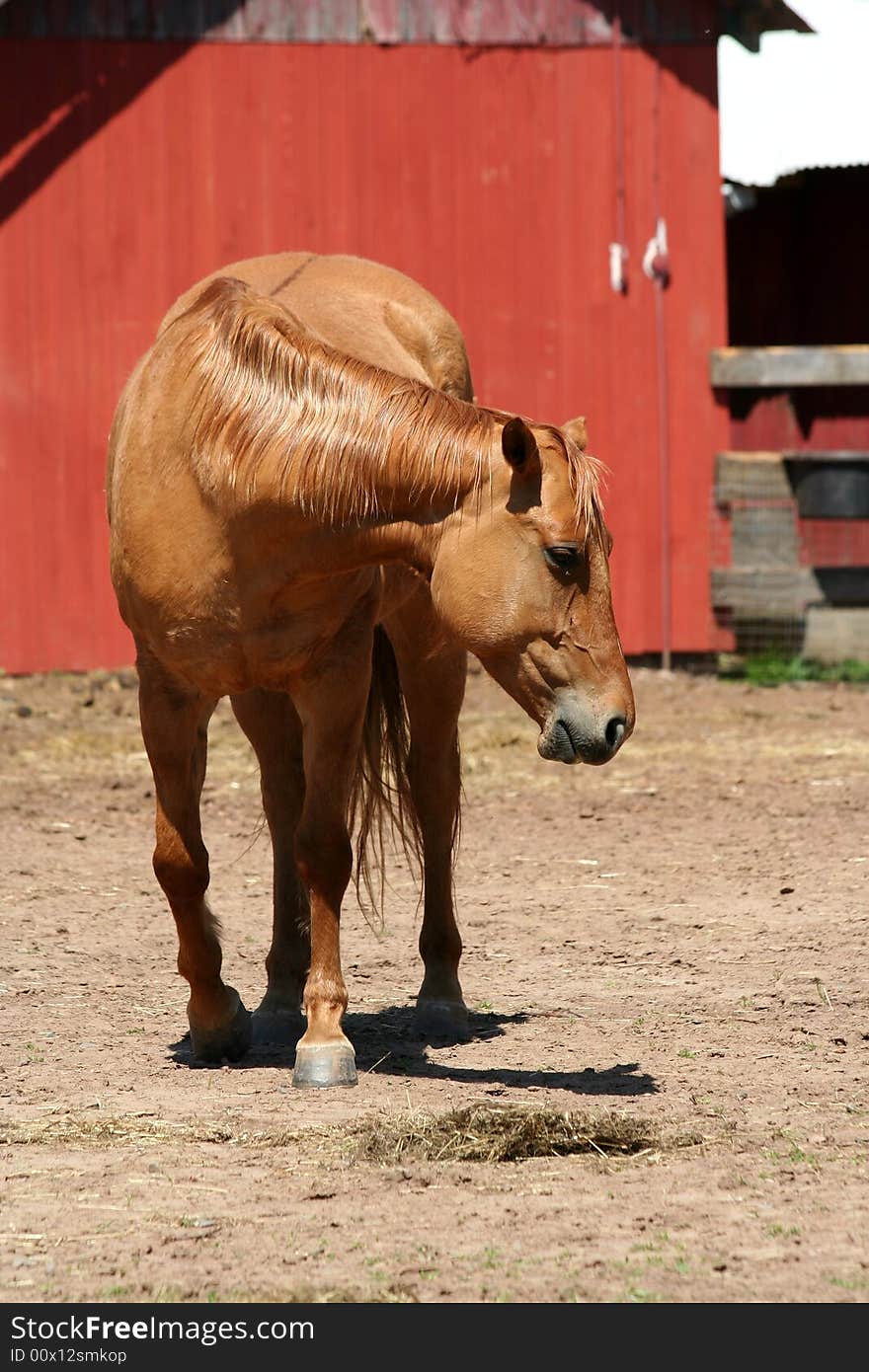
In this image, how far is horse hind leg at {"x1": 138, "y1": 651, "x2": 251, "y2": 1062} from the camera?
481cm

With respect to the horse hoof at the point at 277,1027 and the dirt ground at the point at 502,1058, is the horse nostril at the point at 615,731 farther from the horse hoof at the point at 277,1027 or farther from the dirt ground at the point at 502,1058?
the horse hoof at the point at 277,1027

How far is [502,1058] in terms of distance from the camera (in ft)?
16.4

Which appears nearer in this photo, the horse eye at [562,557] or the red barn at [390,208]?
the horse eye at [562,557]

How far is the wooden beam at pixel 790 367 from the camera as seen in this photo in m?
11.8

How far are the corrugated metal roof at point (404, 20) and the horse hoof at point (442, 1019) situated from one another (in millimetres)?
8209

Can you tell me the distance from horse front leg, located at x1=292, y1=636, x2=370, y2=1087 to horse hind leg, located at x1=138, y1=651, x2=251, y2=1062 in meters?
0.29

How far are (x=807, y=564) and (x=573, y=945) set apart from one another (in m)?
6.53

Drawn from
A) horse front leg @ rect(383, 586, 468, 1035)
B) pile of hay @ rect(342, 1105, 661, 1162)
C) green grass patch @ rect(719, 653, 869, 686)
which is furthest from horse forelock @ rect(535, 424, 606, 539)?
green grass patch @ rect(719, 653, 869, 686)

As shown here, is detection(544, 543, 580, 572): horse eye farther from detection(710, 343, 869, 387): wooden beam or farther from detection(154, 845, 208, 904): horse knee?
detection(710, 343, 869, 387): wooden beam

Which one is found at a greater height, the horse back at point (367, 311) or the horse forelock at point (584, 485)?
the horse back at point (367, 311)

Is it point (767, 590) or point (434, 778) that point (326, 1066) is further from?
point (767, 590)

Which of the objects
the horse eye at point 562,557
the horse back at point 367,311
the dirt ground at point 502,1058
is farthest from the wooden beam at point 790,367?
the horse eye at point 562,557
